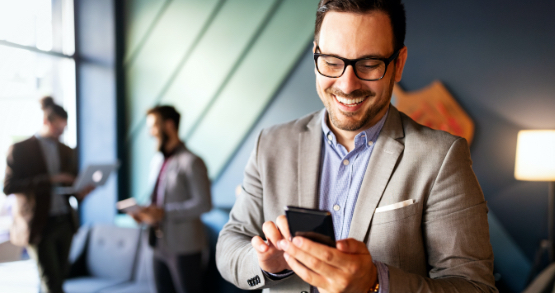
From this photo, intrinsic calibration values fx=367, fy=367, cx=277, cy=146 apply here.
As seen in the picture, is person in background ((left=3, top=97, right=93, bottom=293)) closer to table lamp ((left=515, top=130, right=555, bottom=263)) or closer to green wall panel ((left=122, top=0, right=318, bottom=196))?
green wall panel ((left=122, top=0, right=318, bottom=196))

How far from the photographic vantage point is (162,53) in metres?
4.47

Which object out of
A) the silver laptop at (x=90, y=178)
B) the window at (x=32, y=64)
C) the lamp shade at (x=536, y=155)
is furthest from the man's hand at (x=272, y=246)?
the window at (x=32, y=64)

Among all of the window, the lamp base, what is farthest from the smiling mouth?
the window

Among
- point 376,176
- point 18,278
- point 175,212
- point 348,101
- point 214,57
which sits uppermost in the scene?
point 214,57

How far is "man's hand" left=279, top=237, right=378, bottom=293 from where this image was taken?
0.82 meters

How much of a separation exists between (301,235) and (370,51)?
1.91ft

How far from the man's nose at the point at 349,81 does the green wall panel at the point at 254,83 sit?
283cm

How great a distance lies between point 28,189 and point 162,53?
220 centimetres

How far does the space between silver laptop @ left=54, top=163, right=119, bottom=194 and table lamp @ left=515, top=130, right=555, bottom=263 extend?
3.62 meters

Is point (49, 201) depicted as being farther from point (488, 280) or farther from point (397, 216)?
→ point (488, 280)

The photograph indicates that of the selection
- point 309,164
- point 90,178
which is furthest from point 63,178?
point 309,164

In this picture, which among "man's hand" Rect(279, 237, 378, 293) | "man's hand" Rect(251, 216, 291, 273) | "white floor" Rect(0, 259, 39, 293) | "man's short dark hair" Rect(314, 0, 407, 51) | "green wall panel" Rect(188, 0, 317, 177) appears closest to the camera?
"man's hand" Rect(279, 237, 378, 293)

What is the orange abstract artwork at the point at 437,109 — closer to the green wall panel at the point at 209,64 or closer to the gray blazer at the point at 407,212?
the green wall panel at the point at 209,64

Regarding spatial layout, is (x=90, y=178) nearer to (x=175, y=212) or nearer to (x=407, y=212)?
(x=175, y=212)
